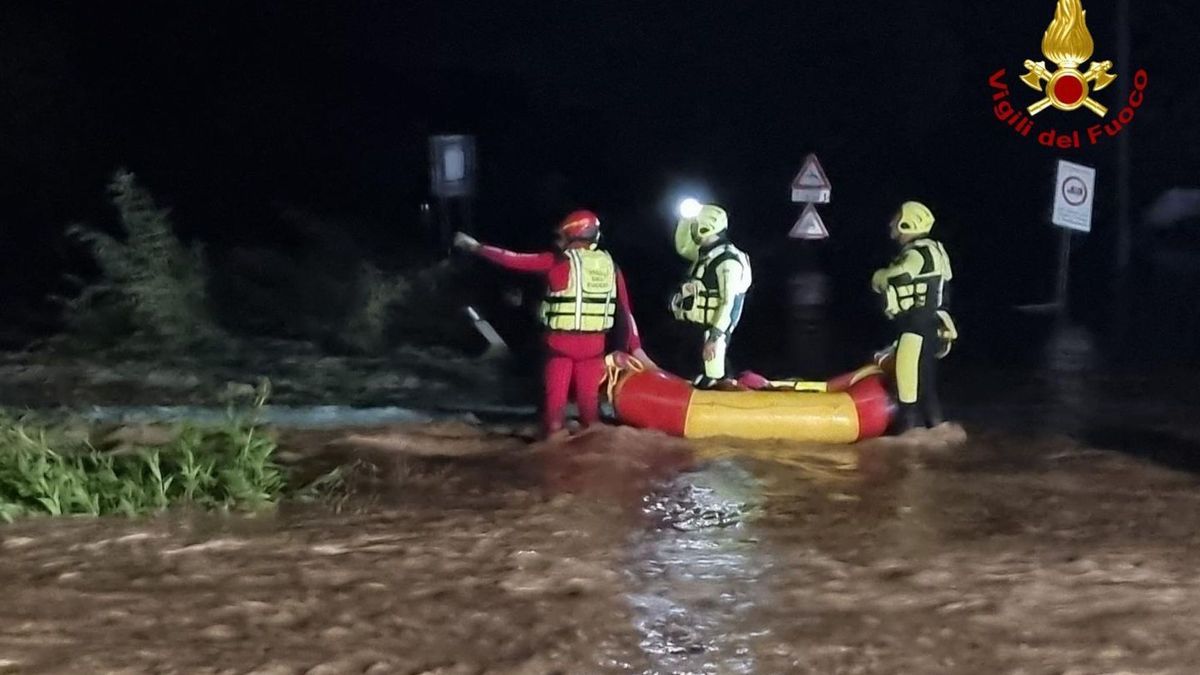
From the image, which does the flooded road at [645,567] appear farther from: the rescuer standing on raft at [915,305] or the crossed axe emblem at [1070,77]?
the crossed axe emblem at [1070,77]

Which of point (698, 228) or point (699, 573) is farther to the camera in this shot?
point (698, 228)

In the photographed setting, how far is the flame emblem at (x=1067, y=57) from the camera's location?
1463 cm

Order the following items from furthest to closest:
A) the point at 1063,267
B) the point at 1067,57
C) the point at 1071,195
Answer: the point at 1063,267 < the point at 1067,57 < the point at 1071,195

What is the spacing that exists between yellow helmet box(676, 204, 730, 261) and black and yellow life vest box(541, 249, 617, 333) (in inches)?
25.7

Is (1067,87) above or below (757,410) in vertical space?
above

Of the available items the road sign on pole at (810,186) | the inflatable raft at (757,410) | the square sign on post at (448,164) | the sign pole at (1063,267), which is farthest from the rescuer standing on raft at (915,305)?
the sign pole at (1063,267)

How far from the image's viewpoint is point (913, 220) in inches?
357

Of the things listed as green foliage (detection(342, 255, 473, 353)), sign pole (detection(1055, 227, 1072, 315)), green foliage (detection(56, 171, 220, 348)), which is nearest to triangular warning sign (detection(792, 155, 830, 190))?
green foliage (detection(342, 255, 473, 353))

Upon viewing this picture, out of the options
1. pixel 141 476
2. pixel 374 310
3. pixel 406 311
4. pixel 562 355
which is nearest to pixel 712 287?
pixel 562 355

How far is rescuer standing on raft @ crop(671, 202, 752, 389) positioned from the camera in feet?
29.7

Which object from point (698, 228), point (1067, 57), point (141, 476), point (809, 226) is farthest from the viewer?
point (1067, 57)

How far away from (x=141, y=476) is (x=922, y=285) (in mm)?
4760

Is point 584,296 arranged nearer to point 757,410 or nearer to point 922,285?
point 757,410

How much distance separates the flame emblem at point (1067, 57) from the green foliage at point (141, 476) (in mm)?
10100
